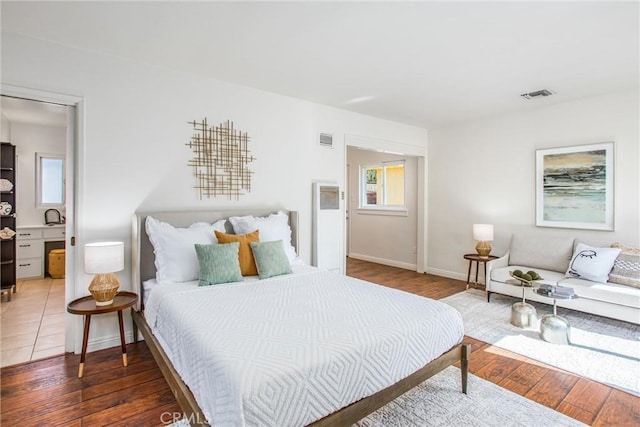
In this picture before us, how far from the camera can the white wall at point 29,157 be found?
5.43 metres

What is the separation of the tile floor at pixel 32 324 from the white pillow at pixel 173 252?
118 centimetres

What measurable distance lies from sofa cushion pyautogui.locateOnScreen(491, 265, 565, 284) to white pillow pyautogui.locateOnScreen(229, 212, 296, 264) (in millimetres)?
2627

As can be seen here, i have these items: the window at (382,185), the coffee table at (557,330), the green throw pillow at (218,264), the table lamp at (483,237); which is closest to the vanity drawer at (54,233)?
the green throw pillow at (218,264)

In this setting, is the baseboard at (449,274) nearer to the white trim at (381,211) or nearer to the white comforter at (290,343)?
the white trim at (381,211)

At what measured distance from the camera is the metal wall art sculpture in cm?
339

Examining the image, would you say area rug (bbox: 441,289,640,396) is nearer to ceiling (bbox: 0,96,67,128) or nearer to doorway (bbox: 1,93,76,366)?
doorway (bbox: 1,93,76,366)

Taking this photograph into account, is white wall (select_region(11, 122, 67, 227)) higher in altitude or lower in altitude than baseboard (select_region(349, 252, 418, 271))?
higher

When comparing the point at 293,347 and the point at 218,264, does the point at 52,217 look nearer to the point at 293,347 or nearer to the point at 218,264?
the point at 218,264

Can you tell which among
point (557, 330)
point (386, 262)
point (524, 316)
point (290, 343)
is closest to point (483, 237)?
point (524, 316)

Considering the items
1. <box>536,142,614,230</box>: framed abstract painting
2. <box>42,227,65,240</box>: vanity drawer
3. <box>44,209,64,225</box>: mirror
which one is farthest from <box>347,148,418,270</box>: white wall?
<box>44,209,64,225</box>: mirror

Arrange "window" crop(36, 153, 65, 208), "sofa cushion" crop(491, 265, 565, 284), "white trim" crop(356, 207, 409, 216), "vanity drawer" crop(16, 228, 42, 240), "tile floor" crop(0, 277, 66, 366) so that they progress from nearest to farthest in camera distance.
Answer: "tile floor" crop(0, 277, 66, 366) < "sofa cushion" crop(491, 265, 565, 284) < "vanity drawer" crop(16, 228, 42, 240) < "window" crop(36, 153, 65, 208) < "white trim" crop(356, 207, 409, 216)

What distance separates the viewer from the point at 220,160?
3533 millimetres

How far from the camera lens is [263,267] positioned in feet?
9.60

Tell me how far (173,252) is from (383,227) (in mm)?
4750
